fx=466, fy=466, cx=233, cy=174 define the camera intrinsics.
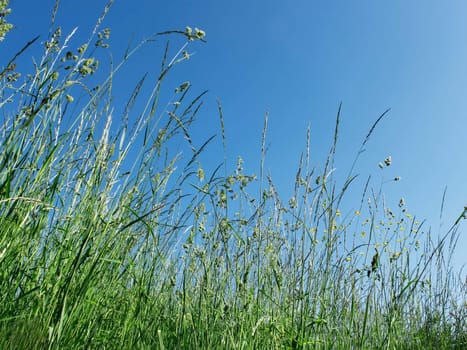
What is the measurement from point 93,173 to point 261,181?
2.30 ft

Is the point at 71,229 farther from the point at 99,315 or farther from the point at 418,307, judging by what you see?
the point at 418,307

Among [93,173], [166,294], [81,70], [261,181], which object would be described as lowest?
[166,294]

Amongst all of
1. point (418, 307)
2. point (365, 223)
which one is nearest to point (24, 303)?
point (365, 223)

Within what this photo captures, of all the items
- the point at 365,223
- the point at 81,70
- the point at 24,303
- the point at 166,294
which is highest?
the point at 365,223

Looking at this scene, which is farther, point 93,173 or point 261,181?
point 261,181

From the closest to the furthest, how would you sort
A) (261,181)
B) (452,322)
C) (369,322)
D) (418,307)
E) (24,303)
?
1. (24,303)
2. (261,181)
3. (369,322)
4. (418,307)
5. (452,322)

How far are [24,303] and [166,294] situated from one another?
84cm

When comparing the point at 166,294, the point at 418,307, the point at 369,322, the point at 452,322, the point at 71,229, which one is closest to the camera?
the point at 71,229

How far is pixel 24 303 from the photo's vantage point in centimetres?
163

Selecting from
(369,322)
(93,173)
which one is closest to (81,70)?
(93,173)

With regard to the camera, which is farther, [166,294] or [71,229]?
[166,294]

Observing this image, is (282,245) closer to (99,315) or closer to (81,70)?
(99,315)

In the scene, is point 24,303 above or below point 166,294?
below

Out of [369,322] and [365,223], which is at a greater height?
[365,223]
